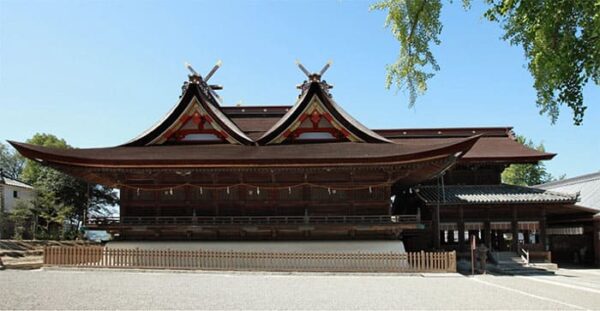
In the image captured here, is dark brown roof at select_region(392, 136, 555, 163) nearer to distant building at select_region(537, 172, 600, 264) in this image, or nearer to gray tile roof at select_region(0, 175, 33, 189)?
distant building at select_region(537, 172, 600, 264)

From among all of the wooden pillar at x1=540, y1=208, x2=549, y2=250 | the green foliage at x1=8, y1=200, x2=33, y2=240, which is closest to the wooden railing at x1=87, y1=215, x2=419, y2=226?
the wooden pillar at x1=540, y1=208, x2=549, y2=250

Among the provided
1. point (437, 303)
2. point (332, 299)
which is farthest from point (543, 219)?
point (332, 299)

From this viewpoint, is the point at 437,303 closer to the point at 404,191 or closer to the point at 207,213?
the point at 207,213

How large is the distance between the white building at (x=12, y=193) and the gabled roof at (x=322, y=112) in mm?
33274

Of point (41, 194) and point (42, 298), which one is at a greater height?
point (41, 194)

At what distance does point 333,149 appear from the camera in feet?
67.5

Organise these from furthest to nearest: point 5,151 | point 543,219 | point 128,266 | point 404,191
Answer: point 5,151, point 404,191, point 543,219, point 128,266

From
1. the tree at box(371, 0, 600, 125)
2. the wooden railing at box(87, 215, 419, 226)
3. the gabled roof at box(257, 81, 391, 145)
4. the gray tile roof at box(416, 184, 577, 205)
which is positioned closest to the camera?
the tree at box(371, 0, 600, 125)

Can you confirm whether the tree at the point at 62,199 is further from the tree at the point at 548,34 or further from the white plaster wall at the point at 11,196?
the tree at the point at 548,34

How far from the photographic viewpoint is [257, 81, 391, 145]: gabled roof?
22766 millimetres

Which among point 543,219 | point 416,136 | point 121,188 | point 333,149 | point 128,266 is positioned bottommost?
point 128,266

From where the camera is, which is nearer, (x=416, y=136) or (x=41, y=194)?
(x=416, y=136)

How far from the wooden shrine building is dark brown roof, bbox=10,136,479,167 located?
0.05 meters

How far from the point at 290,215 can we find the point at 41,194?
35.0 m
